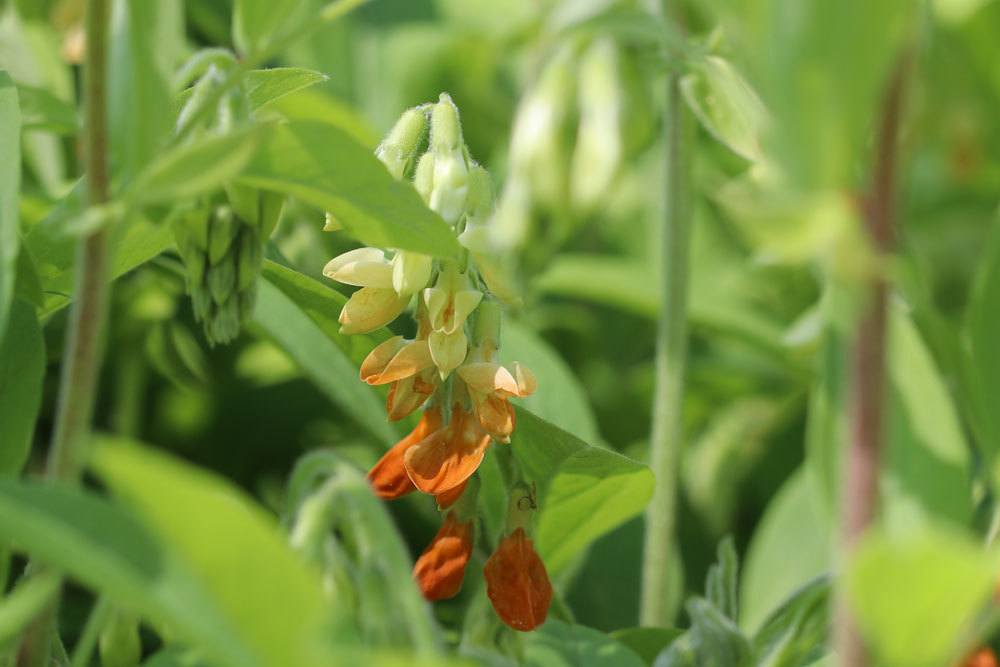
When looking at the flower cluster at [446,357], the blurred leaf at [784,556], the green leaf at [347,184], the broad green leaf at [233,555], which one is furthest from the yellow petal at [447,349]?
the blurred leaf at [784,556]

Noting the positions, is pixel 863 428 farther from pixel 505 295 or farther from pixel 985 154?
pixel 985 154

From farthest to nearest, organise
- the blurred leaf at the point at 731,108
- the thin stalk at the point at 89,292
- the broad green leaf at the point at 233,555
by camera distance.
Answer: the blurred leaf at the point at 731,108 < the thin stalk at the point at 89,292 < the broad green leaf at the point at 233,555

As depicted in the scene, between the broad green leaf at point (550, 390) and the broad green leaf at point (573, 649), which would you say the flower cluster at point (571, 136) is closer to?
the broad green leaf at point (573, 649)

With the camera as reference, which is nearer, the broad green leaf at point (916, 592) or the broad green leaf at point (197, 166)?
the broad green leaf at point (916, 592)

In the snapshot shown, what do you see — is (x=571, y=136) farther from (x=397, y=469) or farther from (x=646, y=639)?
(x=646, y=639)

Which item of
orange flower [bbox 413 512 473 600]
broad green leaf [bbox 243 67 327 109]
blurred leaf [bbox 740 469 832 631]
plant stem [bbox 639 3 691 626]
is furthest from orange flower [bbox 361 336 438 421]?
blurred leaf [bbox 740 469 832 631]

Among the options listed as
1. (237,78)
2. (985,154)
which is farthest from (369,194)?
(985,154)
